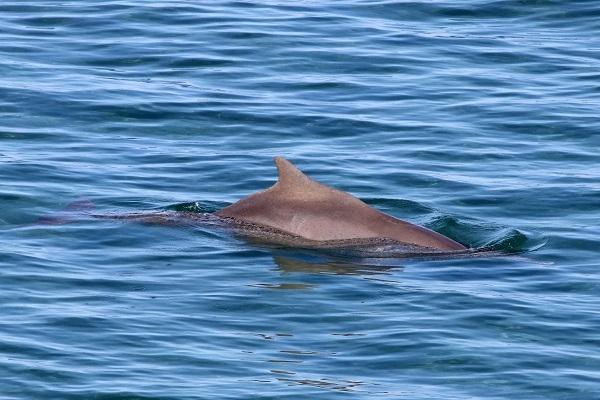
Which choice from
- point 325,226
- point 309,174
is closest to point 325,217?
point 325,226

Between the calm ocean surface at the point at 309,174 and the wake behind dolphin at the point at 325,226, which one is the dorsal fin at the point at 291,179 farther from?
the calm ocean surface at the point at 309,174

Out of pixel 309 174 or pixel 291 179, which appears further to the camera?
pixel 309 174

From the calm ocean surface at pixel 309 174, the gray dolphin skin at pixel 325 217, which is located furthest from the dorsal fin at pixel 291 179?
the calm ocean surface at pixel 309 174

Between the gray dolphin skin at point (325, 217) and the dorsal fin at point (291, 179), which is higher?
the dorsal fin at point (291, 179)

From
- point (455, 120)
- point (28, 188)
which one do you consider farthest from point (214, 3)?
Result: point (28, 188)

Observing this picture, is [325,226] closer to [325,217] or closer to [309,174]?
[325,217]

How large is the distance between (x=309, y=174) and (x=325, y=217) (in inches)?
120

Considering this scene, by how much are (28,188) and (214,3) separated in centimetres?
1082

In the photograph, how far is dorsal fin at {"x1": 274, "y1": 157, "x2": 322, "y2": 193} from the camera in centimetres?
1262

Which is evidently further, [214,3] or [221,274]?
[214,3]

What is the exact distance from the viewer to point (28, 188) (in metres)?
14.7

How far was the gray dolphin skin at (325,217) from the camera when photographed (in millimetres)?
12789

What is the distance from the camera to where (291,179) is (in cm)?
1280

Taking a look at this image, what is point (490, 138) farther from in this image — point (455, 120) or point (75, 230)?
point (75, 230)
